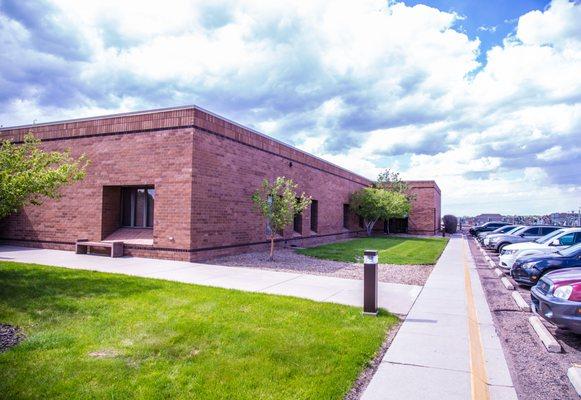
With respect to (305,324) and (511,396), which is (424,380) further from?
(305,324)

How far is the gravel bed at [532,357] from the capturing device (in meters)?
4.28

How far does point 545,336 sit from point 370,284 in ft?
9.12

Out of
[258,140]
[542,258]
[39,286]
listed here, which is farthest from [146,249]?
[542,258]

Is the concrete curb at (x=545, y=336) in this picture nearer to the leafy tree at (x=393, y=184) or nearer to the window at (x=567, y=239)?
the window at (x=567, y=239)

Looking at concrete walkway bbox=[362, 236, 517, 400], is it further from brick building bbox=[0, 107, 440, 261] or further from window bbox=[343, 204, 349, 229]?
window bbox=[343, 204, 349, 229]

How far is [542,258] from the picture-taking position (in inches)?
386

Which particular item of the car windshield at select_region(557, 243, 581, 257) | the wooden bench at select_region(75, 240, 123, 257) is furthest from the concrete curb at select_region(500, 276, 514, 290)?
the wooden bench at select_region(75, 240, 123, 257)

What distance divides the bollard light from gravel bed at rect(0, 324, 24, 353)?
16.8ft

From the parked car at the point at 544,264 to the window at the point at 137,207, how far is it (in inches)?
483

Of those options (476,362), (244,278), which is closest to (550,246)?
(476,362)

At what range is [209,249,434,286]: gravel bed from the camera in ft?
36.0

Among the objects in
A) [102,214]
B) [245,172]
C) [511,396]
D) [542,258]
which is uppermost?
[245,172]

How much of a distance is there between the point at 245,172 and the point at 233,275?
20.3 feet

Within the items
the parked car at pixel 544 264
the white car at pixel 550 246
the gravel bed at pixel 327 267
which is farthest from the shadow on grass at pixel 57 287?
the white car at pixel 550 246
